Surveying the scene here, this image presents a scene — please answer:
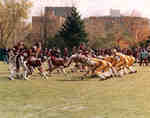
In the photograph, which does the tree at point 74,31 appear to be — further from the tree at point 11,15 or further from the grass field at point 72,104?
the grass field at point 72,104

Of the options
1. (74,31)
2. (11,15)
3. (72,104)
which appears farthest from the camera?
(11,15)

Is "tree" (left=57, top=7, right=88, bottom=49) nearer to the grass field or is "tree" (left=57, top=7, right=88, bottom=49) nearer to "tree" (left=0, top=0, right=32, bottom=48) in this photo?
"tree" (left=0, top=0, right=32, bottom=48)

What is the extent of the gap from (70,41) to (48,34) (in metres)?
18.0

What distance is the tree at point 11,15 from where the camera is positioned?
2682 inches

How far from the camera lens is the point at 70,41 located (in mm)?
57562

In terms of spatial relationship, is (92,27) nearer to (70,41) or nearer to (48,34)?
(48,34)

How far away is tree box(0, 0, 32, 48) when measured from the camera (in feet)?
224

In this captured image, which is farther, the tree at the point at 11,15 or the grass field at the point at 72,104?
the tree at the point at 11,15

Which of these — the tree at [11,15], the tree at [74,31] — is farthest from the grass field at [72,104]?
the tree at [11,15]

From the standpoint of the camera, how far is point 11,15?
2682 inches

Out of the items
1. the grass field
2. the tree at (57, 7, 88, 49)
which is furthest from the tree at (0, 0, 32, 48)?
the grass field

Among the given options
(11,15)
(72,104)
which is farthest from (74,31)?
(72,104)

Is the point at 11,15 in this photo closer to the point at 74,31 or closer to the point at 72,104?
the point at 74,31

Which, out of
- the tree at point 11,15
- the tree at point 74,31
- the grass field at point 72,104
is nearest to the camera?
the grass field at point 72,104
